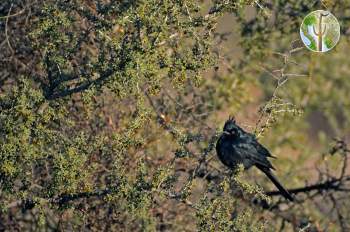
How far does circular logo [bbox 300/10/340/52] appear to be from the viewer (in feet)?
A: 28.4

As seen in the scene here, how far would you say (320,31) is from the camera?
28.9 ft

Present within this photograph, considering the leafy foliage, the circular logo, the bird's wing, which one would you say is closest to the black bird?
the bird's wing

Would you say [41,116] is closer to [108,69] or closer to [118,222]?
[108,69]

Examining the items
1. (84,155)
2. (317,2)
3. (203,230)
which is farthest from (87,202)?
(317,2)

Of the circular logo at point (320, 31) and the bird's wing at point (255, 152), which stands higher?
the circular logo at point (320, 31)

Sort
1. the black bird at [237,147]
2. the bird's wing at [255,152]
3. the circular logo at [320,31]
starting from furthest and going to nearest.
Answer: the circular logo at [320,31] → the bird's wing at [255,152] → the black bird at [237,147]

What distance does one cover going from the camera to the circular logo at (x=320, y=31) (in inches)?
341

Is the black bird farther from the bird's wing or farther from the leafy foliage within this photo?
the leafy foliage

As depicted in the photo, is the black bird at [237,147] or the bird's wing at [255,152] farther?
the bird's wing at [255,152]

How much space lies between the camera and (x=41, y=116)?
706cm

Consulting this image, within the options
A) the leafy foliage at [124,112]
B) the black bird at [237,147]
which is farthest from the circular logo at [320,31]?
the black bird at [237,147]

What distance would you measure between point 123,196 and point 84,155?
0.46m

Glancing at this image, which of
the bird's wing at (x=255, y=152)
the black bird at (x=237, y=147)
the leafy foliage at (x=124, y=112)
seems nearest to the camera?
the leafy foliage at (x=124, y=112)

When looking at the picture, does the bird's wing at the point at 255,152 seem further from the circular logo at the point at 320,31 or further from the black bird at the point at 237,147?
the circular logo at the point at 320,31
